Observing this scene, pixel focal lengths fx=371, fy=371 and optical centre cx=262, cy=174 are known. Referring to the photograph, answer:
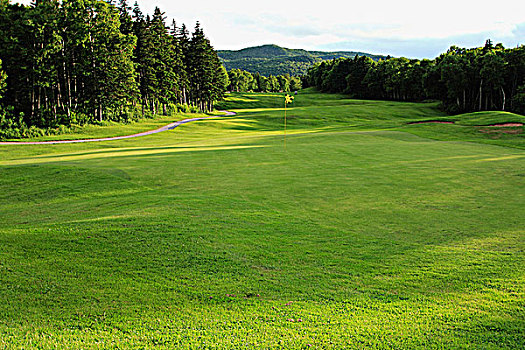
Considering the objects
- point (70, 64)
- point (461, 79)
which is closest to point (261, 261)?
point (70, 64)

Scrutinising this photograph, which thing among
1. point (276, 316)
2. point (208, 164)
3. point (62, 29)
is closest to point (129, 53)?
point (62, 29)

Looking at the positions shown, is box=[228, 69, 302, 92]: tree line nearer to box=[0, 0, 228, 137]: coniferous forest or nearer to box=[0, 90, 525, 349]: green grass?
box=[0, 0, 228, 137]: coniferous forest

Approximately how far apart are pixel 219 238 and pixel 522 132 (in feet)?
116

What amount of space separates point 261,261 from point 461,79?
230ft

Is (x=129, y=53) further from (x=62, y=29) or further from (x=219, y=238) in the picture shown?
(x=219, y=238)

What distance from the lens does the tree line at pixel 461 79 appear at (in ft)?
201

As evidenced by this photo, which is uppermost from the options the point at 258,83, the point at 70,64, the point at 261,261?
the point at 258,83

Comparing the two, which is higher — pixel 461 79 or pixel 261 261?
pixel 461 79

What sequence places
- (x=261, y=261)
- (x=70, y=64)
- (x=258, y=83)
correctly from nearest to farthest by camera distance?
(x=261, y=261)
(x=70, y=64)
(x=258, y=83)

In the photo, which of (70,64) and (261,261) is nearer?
(261,261)

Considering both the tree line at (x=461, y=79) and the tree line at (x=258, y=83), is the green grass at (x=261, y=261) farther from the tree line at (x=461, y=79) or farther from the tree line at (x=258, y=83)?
the tree line at (x=258, y=83)

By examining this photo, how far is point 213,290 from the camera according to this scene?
5.52 meters

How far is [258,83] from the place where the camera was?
182 m

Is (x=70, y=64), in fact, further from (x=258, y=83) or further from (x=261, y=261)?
(x=258, y=83)
